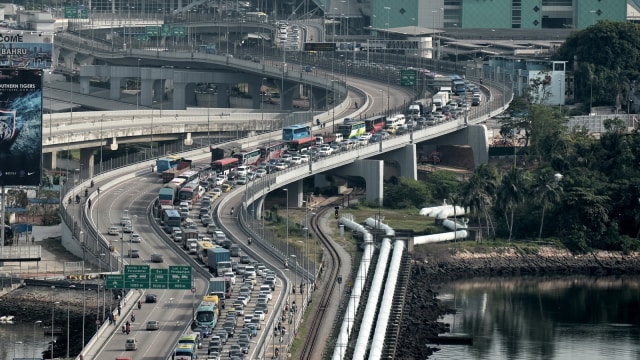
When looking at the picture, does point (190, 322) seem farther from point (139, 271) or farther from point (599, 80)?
point (599, 80)

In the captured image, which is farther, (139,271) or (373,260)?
(373,260)

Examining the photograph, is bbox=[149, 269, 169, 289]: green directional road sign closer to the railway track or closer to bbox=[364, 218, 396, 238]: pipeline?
the railway track

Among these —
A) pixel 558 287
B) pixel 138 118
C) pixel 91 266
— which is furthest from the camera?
pixel 138 118

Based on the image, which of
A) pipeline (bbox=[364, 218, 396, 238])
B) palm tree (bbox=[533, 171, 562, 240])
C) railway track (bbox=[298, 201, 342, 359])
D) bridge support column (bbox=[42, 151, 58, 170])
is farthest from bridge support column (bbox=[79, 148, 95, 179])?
palm tree (bbox=[533, 171, 562, 240])

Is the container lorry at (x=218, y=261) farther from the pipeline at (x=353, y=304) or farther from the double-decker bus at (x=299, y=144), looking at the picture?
the double-decker bus at (x=299, y=144)

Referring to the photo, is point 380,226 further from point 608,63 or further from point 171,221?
point 608,63

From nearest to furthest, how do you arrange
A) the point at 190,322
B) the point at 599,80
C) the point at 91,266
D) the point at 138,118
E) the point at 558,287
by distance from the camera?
the point at 190,322
the point at 91,266
the point at 558,287
the point at 138,118
the point at 599,80

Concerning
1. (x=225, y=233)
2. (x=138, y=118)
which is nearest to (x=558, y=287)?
(x=225, y=233)
